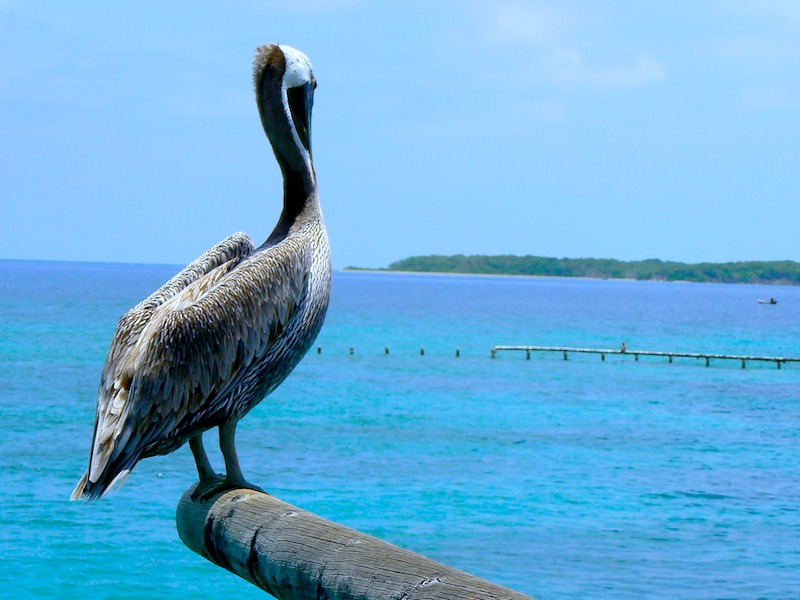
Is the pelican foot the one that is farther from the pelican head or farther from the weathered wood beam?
the pelican head

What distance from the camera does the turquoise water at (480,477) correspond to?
1237 cm

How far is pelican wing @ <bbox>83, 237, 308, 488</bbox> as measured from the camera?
345 cm

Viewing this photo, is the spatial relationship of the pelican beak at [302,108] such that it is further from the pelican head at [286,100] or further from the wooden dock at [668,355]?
the wooden dock at [668,355]

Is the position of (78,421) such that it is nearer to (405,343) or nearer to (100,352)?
(100,352)

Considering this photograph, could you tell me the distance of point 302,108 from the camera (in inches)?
154

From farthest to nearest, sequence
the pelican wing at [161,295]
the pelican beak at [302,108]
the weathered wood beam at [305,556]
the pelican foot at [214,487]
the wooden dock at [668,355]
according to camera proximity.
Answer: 1. the wooden dock at [668,355]
2. the pelican beak at [302,108]
3. the pelican wing at [161,295]
4. the pelican foot at [214,487]
5. the weathered wood beam at [305,556]

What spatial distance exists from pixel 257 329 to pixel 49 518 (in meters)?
11.4

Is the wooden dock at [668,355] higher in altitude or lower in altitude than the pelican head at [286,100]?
lower

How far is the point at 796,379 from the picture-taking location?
1494 inches

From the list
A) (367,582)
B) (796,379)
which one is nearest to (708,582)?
(367,582)

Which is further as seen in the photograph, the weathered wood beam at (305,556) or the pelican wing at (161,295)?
the pelican wing at (161,295)

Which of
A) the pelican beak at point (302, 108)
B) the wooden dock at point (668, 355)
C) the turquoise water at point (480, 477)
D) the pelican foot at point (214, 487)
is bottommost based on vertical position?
the turquoise water at point (480, 477)

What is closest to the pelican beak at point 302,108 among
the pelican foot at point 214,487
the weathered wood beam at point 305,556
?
the pelican foot at point 214,487

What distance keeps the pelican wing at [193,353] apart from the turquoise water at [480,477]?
845cm
